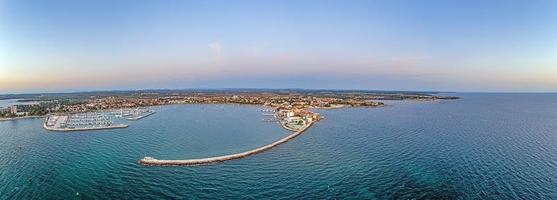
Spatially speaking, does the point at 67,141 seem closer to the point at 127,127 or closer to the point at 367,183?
the point at 127,127

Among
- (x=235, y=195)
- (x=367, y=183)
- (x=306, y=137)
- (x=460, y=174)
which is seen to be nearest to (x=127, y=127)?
(x=306, y=137)

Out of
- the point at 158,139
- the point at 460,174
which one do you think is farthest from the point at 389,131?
the point at 158,139

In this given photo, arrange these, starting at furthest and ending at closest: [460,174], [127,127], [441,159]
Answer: [127,127] < [441,159] < [460,174]

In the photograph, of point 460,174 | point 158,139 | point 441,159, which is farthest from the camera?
point 158,139

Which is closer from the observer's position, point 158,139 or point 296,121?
point 158,139

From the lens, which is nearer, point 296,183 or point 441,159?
point 296,183

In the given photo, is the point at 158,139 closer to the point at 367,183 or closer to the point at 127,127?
the point at 127,127
